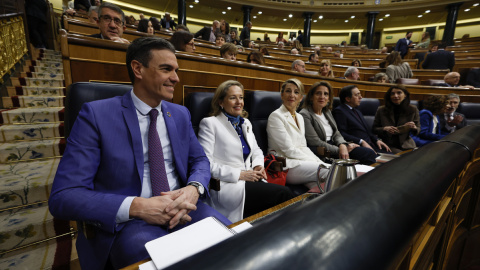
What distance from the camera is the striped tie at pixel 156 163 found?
0.97 metres

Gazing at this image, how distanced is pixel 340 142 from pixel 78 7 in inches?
257

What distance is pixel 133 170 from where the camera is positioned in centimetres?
93

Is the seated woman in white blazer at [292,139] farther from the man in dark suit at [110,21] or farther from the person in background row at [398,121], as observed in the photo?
Answer: the man in dark suit at [110,21]

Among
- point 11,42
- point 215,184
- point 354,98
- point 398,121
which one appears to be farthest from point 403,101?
point 11,42

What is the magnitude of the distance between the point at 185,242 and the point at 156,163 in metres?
0.51

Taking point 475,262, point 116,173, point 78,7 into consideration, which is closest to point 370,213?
point 116,173

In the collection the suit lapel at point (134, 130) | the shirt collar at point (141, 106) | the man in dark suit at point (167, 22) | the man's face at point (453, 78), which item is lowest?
the suit lapel at point (134, 130)

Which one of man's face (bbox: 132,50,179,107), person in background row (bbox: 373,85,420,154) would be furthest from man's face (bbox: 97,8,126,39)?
person in background row (bbox: 373,85,420,154)

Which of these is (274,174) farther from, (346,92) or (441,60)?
(441,60)

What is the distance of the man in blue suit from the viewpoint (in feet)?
2.53

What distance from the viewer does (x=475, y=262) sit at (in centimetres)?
154

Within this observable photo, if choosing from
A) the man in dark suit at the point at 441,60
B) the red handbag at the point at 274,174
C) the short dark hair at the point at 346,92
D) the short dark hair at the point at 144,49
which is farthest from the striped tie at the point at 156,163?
the man in dark suit at the point at 441,60

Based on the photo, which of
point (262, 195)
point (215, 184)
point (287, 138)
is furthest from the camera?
point (287, 138)

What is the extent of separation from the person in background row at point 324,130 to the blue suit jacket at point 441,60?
541 cm
